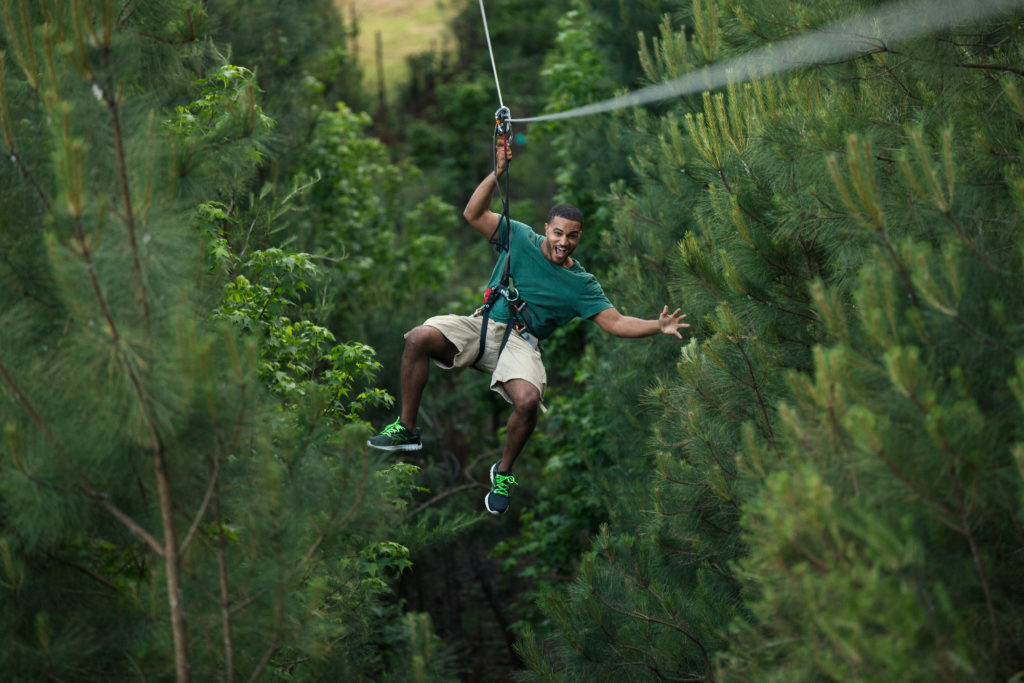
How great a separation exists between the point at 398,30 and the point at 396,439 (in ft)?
102

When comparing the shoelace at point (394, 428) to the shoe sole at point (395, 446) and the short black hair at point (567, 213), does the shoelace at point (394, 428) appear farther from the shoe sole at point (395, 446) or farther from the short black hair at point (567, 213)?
the short black hair at point (567, 213)

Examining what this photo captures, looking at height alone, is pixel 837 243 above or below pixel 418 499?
above

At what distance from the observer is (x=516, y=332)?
19.5 ft

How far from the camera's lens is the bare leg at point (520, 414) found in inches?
221

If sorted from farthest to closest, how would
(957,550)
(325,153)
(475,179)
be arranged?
(475,179) → (325,153) → (957,550)

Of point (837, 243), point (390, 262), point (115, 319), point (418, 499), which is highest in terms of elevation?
point (115, 319)

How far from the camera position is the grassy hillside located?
106 feet

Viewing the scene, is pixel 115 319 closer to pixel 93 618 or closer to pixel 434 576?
pixel 93 618

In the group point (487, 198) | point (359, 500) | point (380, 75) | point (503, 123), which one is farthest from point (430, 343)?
point (380, 75)

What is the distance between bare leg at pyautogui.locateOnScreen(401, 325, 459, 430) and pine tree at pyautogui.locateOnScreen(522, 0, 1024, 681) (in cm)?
150

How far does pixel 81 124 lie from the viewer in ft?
12.6

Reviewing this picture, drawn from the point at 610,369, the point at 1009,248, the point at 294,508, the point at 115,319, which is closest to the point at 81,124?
the point at 115,319

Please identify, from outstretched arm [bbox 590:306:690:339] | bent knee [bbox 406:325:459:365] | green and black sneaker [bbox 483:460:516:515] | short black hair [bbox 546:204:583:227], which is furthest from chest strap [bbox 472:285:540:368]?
green and black sneaker [bbox 483:460:516:515]

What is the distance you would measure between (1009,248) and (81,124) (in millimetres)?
3739
